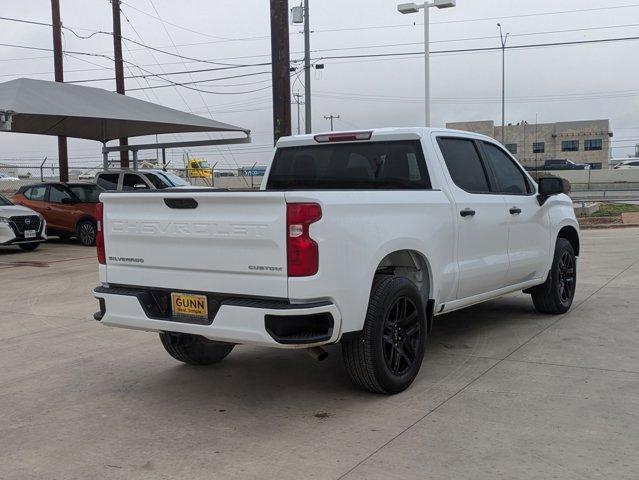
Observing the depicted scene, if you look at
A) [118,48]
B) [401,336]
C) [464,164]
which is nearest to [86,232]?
[118,48]

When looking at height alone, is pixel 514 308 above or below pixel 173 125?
below

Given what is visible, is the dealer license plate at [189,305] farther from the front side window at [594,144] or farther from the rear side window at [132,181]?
the front side window at [594,144]

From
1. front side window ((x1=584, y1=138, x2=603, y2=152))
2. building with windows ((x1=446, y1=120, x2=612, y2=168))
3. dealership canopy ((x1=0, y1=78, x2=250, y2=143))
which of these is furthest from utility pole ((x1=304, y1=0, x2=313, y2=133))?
front side window ((x1=584, y1=138, x2=603, y2=152))

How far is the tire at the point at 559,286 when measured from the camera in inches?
286

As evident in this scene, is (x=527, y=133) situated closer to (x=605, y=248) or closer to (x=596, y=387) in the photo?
(x=605, y=248)

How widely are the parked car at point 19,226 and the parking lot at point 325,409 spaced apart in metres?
8.68

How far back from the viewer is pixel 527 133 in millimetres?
88625

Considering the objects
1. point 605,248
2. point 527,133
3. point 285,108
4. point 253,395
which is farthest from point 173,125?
point 527,133

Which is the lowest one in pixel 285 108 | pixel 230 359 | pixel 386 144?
pixel 230 359

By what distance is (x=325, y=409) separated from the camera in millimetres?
4605

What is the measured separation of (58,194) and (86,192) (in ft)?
2.71

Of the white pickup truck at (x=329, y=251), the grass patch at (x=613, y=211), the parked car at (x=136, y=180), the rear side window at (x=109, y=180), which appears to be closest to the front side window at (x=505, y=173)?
the white pickup truck at (x=329, y=251)

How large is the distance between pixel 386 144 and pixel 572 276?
3310mm

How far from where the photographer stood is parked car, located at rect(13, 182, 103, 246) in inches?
685
